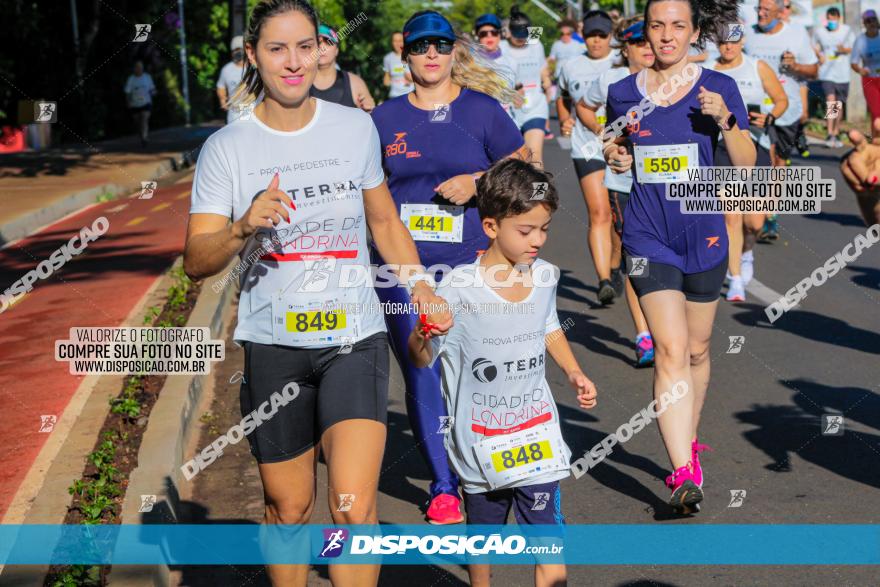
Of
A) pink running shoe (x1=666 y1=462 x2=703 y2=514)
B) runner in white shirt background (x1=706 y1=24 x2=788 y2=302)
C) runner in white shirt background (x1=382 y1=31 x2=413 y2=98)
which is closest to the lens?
pink running shoe (x1=666 y1=462 x2=703 y2=514)

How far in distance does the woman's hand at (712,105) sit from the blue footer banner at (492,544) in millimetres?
1781

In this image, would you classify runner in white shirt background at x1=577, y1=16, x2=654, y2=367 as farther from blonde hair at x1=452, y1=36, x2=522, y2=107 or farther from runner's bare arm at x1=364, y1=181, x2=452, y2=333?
runner's bare arm at x1=364, y1=181, x2=452, y2=333

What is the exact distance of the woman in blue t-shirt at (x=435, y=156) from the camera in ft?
19.0

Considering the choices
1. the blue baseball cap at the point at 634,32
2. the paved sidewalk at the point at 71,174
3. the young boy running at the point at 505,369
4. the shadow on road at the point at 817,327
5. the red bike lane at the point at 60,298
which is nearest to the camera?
the young boy running at the point at 505,369

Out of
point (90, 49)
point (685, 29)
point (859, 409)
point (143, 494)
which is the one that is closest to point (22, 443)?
point (143, 494)

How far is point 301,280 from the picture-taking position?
409 centimetres

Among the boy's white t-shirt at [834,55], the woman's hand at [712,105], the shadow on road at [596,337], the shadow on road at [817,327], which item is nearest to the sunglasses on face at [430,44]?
the woman's hand at [712,105]

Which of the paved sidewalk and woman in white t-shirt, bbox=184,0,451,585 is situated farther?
the paved sidewalk

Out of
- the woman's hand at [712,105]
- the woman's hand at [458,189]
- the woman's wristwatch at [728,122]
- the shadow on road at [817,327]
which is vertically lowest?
the shadow on road at [817,327]

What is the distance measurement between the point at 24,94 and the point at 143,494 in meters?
22.6

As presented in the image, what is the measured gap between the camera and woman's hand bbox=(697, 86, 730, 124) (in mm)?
5555

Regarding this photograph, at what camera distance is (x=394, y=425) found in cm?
738

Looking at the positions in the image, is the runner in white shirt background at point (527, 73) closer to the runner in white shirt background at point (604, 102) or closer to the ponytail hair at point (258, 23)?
the runner in white shirt background at point (604, 102)

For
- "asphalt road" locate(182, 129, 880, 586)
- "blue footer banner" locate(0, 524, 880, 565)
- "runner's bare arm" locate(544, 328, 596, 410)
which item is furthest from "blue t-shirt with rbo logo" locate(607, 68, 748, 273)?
"runner's bare arm" locate(544, 328, 596, 410)
